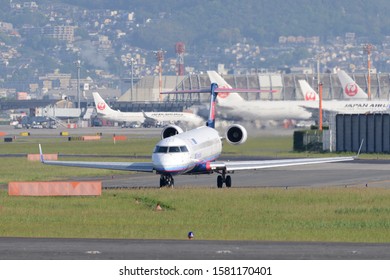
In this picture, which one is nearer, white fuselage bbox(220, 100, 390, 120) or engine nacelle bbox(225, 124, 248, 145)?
engine nacelle bbox(225, 124, 248, 145)

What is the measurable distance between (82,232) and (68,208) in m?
10.2

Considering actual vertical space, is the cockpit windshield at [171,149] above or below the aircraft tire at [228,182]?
above

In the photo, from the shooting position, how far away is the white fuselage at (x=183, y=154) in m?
66.4

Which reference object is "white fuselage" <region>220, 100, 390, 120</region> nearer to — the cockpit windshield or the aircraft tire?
the aircraft tire

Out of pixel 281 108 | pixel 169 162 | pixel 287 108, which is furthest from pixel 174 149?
pixel 287 108

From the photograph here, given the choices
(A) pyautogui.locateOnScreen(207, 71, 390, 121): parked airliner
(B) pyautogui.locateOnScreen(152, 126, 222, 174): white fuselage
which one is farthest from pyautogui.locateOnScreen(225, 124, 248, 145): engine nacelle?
(A) pyautogui.locateOnScreen(207, 71, 390, 121): parked airliner

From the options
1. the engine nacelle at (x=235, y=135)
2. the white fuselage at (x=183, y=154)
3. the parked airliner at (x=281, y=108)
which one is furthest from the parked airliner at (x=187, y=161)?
the parked airliner at (x=281, y=108)

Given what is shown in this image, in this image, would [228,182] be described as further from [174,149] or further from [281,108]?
[281,108]

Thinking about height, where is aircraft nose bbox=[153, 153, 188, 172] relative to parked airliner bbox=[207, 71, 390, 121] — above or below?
above

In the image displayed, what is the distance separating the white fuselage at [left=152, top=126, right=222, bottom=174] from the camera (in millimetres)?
66375

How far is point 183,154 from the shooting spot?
6694 centimetres

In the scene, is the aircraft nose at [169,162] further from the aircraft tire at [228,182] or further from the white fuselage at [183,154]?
the aircraft tire at [228,182]

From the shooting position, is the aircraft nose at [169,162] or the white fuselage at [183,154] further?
the white fuselage at [183,154]

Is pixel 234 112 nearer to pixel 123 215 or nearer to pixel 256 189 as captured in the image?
pixel 256 189
